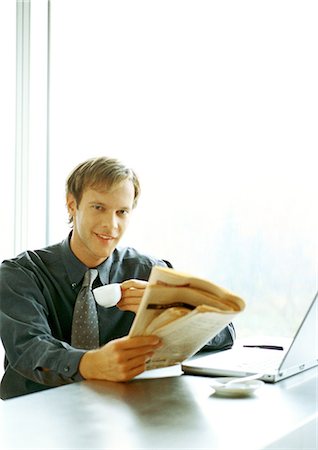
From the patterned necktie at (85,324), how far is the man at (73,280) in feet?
0.03

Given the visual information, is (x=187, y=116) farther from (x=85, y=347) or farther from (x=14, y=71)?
(x=85, y=347)

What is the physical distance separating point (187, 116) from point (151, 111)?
20 centimetres

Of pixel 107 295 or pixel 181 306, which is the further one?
pixel 107 295

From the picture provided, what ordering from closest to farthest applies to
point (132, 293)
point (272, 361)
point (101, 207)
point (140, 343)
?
point (140, 343), point (272, 361), point (132, 293), point (101, 207)

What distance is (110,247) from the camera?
2.37m

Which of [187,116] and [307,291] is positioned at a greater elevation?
[187,116]

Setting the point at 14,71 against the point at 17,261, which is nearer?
the point at 17,261

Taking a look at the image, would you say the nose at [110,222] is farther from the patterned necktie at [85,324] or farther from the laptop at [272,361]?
the laptop at [272,361]

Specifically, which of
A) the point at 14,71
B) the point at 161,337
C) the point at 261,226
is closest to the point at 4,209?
the point at 14,71

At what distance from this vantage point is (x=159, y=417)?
4.53 ft

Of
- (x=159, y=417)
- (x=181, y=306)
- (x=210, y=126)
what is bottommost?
(x=159, y=417)

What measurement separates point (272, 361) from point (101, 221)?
711 mm

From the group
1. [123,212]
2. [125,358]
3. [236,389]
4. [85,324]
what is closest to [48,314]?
[85,324]

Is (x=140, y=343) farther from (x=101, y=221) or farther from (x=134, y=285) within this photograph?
(x=101, y=221)
